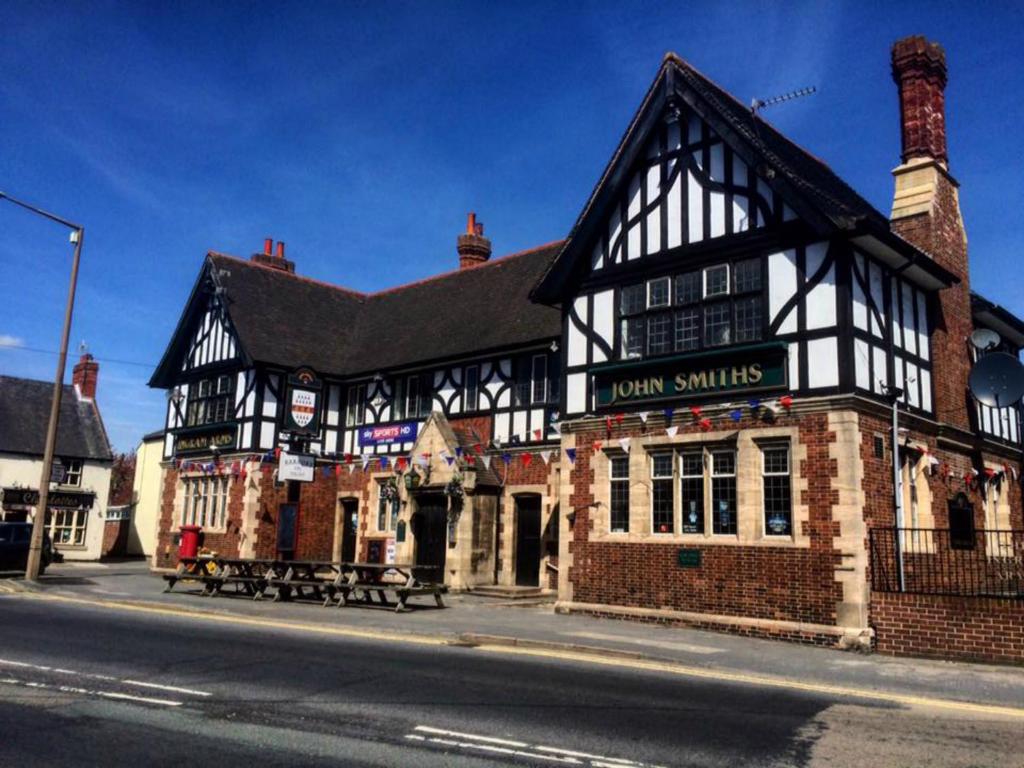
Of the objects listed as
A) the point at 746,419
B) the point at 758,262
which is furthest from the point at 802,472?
the point at 758,262

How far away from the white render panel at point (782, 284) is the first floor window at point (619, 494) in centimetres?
435

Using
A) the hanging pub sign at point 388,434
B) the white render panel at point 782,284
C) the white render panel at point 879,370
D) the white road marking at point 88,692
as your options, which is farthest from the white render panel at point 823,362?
the hanging pub sign at point 388,434

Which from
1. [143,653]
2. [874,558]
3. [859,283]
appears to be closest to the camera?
[143,653]

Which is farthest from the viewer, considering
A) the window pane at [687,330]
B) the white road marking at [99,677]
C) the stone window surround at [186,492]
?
the stone window surround at [186,492]

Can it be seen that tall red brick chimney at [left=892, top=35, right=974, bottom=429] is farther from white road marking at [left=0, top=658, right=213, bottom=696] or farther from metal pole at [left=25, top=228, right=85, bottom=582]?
metal pole at [left=25, top=228, right=85, bottom=582]

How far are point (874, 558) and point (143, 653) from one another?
11.8 meters

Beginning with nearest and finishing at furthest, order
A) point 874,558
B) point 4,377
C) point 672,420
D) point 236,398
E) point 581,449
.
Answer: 1. point 874,558
2. point 672,420
3. point 581,449
4. point 236,398
5. point 4,377

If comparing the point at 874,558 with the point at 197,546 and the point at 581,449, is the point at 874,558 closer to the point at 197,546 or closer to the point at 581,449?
the point at 581,449

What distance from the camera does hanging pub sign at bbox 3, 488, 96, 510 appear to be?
37094 mm

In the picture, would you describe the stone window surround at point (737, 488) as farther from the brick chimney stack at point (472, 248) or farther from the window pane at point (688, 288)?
the brick chimney stack at point (472, 248)

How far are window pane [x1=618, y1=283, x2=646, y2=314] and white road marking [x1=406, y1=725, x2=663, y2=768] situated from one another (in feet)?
40.7

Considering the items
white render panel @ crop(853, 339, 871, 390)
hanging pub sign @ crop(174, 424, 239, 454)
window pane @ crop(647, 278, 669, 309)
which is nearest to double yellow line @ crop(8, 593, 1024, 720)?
white render panel @ crop(853, 339, 871, 390)

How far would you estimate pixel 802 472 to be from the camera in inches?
587

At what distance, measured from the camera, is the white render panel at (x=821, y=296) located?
15156 millimetres
